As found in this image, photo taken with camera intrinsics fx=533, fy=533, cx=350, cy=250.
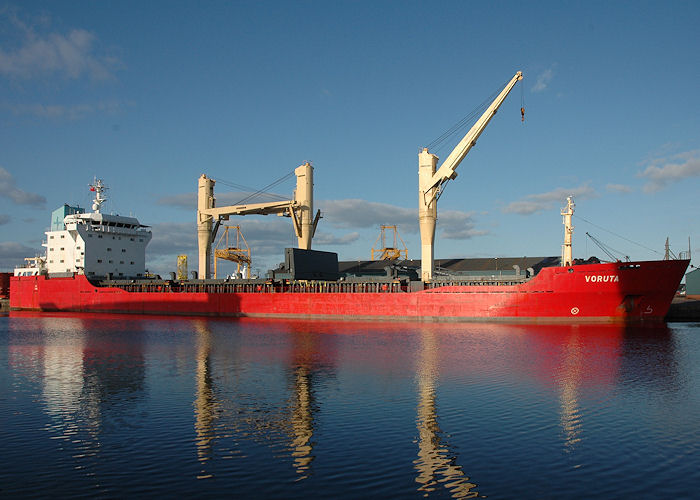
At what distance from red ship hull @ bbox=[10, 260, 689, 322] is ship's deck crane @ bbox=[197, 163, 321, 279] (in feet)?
13.1

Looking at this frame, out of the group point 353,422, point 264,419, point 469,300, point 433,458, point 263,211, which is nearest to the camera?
point 433,458

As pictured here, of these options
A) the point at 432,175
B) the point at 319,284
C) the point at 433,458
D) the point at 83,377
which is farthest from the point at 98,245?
the point at 433,458

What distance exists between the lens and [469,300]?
33500 millimetres

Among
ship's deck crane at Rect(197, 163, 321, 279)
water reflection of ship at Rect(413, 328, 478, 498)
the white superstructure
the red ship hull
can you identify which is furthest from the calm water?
the white superstructure

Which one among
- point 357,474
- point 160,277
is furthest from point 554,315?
point 160,277

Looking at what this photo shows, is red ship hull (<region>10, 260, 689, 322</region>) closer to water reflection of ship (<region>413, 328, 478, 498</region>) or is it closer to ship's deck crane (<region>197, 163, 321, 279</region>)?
ship's deck crane (<region>197, 163, 321, 279</region>)

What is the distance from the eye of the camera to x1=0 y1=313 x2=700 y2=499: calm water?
7.63 meters

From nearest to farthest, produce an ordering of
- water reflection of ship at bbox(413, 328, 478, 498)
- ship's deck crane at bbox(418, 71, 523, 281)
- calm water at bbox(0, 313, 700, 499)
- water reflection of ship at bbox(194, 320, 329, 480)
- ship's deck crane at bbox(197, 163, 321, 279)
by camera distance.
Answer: water reflection of ship at bbox(413, 328, 478, 498), calm water at bbox(0, 313, 700, 499), water reflection of ship at bbox(194, 320, 329, 480), ship's deck crane at bbox(418, 71, 523, 281), ship's deck crane at bbox(197, 163, 321, 279)

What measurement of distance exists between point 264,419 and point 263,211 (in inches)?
1324

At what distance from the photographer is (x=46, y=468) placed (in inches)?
318

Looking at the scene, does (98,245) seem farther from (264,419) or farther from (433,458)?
(433,458)

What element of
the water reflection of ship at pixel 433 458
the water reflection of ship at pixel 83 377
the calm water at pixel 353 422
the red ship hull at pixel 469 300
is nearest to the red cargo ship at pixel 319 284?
the red ship hull at pixel 469 300

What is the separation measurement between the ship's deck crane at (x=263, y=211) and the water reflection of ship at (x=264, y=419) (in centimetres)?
2546

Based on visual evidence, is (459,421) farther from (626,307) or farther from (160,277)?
(160,277)
